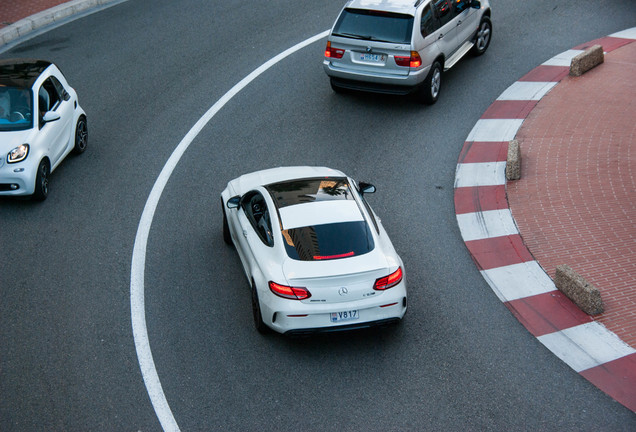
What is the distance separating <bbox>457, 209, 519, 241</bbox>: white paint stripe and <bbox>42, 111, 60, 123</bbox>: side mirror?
651 centimetres

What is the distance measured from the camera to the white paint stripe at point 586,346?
791cm

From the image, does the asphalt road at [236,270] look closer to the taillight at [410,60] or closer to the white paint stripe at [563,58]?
the white paint stripe at [563,58]

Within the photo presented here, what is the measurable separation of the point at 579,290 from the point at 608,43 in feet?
30.3

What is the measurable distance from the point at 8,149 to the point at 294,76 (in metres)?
6.35

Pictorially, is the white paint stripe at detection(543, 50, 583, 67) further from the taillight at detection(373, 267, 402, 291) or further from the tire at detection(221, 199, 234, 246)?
the taillight at detection(373, 267, 402, 291)

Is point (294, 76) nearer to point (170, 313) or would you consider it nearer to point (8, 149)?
point (8, 149)

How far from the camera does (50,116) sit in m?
11.3

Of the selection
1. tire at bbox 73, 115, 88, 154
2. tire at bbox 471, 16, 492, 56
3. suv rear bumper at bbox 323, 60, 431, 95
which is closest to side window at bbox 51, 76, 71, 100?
tire at bbox 73, 115, 88, 154

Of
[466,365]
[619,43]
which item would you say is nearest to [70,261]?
[466,365]

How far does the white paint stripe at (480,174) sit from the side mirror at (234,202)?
12.9 ft

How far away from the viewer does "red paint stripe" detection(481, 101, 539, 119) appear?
13.3m

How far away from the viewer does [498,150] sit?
1234cm

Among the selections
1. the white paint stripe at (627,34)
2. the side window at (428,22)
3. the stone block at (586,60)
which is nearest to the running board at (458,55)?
the side window at (428,22)

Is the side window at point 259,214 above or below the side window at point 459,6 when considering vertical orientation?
below
